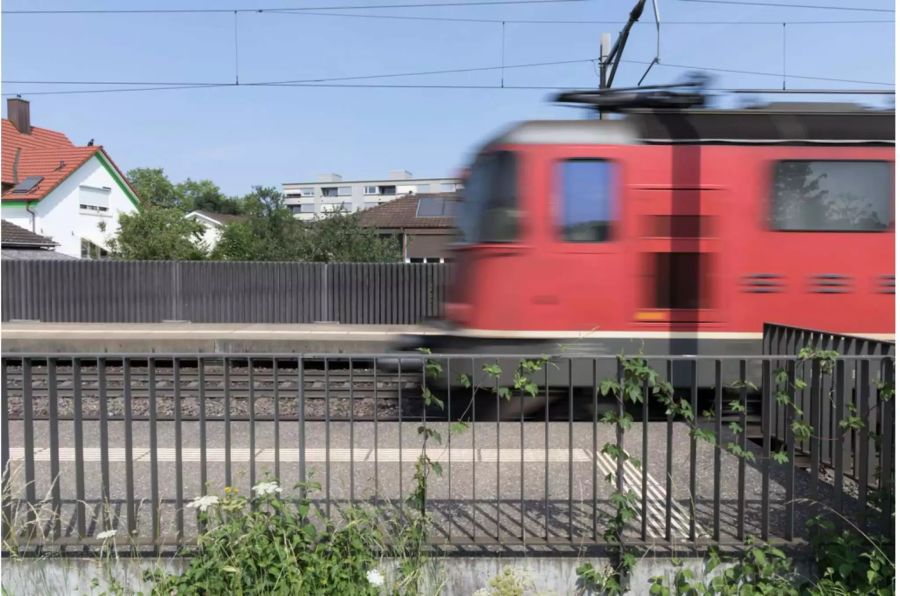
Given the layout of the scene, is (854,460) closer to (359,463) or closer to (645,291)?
(645,291)

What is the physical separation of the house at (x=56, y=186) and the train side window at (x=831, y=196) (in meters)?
36.6

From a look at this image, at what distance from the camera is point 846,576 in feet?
10.2

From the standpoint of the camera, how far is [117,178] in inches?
1677

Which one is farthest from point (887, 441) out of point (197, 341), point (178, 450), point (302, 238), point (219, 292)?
point (302, 238)

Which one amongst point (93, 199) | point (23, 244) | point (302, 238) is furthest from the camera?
point (93, 199)

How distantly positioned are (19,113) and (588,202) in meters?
40.3

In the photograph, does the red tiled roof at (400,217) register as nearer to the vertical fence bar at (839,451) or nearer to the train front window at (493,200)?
the train front window at (493,200)

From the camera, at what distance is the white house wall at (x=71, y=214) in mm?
35062

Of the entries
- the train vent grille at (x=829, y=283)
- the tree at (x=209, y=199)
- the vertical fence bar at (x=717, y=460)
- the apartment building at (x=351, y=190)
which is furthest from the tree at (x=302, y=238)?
the tree at (x=209, y=199)

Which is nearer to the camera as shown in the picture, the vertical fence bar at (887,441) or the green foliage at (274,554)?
the green foliage at (274,554)

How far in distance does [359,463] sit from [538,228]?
2.92m

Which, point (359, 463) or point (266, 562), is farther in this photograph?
point (359, 463)

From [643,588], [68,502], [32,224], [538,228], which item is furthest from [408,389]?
[32,224]

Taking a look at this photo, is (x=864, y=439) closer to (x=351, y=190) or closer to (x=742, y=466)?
(x=742, y=466)
